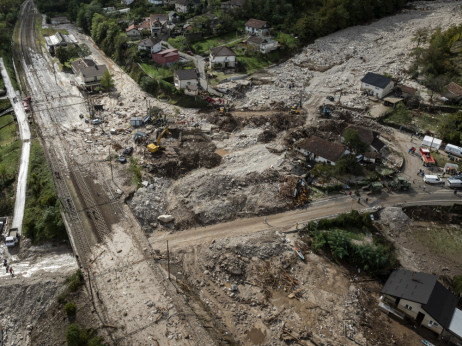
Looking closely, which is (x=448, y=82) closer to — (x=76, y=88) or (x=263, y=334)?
(x=263, y=334)

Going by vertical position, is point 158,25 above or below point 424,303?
above

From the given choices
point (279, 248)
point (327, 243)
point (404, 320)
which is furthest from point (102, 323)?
point (404, 320)

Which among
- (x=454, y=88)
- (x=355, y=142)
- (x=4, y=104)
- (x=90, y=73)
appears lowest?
(x=355, y=142)

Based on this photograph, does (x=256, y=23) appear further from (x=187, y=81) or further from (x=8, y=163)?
(x=8, y=163)

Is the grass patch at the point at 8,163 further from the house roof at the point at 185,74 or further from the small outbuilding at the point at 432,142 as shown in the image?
the small outbuilding at the point at 432,142

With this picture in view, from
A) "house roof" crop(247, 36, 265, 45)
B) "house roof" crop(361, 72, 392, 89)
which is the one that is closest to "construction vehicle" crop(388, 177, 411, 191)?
"house roof" crop(361, 72, 392, 89)

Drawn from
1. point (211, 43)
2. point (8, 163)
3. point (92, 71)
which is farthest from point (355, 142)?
point (92, 71)

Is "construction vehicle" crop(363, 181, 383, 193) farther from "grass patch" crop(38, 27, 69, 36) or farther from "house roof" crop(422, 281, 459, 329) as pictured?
"grass patch" crop(38, 27, 69, 36)
